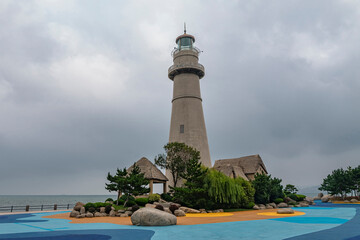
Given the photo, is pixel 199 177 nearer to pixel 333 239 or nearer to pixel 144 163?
pixel 144 163

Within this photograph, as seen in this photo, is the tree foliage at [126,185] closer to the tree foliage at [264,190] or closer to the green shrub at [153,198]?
the green shrub at [153,198]

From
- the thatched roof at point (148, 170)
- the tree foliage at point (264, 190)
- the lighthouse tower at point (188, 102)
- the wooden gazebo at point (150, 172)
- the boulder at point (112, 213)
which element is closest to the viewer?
the boulder at point (112, 213)

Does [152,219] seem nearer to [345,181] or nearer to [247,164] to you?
[247,164]

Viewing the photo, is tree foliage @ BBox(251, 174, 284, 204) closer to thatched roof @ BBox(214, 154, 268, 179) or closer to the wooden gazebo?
thatched roof @ BBox(214, 154, 268, 179)

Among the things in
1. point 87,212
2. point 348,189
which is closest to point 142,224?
point 87,212

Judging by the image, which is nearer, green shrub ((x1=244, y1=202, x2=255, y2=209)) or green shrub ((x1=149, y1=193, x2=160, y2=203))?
green shrub ((x1=149, y1=193, x2=160, y2=203))

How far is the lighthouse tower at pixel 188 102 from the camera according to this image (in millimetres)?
41375

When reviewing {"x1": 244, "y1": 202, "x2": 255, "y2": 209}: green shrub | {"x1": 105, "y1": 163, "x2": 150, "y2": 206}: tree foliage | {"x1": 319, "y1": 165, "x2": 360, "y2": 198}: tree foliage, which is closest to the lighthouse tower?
{"x1": 244, "y1": 202, "x2": 255, "y2": 209}: green shrub

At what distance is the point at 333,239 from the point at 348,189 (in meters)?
42.9

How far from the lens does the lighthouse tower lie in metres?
41.4

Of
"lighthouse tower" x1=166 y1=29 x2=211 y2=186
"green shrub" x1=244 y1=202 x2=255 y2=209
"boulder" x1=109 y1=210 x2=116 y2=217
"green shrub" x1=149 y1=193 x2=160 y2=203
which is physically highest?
"lighthouse tower" x1=166 y1=29 x2=211 y2=186

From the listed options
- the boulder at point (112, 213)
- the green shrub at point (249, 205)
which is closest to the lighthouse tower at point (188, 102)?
the green shrub at point (249, 205)

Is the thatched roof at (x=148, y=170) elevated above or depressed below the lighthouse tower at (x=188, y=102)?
below

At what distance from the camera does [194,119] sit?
137ft
